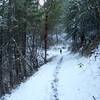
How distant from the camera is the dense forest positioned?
27469 mm

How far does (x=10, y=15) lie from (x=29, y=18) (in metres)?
7.84

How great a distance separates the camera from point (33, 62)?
112 feet

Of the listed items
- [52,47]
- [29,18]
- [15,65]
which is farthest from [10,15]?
[52,47]

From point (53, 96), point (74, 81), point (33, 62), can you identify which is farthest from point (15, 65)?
point (53, 96)

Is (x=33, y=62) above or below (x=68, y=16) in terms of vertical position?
below

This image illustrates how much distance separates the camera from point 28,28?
118 ft

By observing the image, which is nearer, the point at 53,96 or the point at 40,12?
the point at 53,96

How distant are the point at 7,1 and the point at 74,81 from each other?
13.7 meters

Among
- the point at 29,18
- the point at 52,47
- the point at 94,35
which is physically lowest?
the point at 52,47

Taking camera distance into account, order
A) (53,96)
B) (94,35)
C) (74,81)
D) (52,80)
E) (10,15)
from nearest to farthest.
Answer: (53,96) < (74,81) < (52,80) < (10,15) < (94,35)

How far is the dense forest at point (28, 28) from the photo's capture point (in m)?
27.5

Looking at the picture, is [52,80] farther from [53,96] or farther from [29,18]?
[29,18]

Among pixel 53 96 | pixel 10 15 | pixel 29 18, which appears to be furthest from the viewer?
pixel 29 18

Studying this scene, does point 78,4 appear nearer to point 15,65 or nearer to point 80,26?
point 80,26
